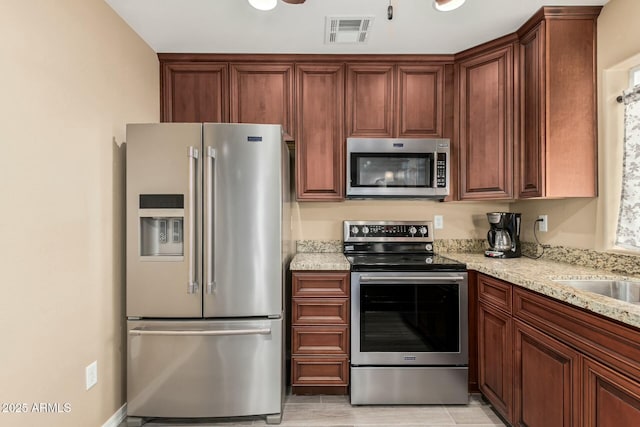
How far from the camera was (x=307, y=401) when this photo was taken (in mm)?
2389

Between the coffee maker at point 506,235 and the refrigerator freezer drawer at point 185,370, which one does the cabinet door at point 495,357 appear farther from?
the refrigerator freezer drawer at point 185,370

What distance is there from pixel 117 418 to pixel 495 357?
228 cm

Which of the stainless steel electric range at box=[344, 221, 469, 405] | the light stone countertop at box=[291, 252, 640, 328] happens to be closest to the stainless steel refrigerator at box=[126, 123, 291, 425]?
the light stone countertop at box=[291, 252, 640, 328]

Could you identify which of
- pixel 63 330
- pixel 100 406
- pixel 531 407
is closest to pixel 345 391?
pixel 531 407

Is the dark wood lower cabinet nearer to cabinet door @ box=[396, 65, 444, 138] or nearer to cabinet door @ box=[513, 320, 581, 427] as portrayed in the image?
cabinet door @ box=[513, 320, 581, 427]

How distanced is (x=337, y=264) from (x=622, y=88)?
1.97 m

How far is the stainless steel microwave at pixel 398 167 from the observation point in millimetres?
2656

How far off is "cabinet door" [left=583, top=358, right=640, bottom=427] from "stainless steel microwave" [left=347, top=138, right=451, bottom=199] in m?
1.53

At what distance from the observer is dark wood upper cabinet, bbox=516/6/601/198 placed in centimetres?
214

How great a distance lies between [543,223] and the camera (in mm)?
2555

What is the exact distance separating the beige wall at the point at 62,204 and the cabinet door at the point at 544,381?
7.40 feet

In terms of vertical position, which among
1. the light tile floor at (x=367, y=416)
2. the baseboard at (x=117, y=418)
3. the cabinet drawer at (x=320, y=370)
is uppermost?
the cabinet drawer at (x=320, y=370)

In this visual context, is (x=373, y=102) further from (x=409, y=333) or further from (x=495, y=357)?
(x=495, y=357)

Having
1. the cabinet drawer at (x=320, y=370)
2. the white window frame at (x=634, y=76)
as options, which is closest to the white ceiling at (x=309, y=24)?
the white window frame at (x=634, y=76)
